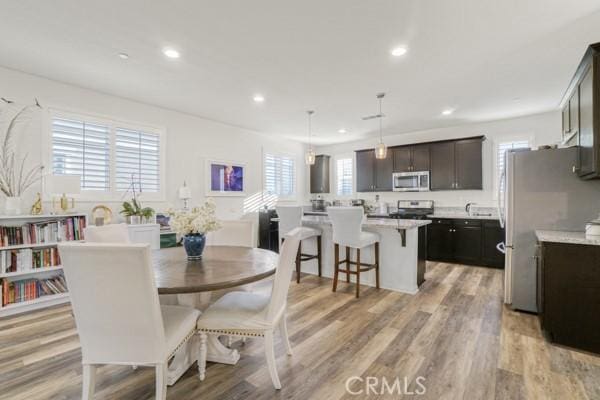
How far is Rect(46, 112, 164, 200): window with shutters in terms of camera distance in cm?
350

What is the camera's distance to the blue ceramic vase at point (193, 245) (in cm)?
215

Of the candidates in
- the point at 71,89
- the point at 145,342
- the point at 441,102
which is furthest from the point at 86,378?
the point at 441,102

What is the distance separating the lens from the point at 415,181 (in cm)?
584

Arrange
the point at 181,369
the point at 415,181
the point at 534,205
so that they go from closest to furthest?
the point at 181,369 < the point at 534,205 < the point at 415,181

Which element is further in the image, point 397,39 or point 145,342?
point 397,39

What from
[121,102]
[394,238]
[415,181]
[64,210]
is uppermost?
[121,102]

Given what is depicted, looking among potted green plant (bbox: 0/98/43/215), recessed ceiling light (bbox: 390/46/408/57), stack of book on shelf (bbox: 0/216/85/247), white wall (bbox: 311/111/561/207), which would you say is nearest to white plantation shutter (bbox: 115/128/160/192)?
stack of book on shelf (bbox: 0/216/85/247)

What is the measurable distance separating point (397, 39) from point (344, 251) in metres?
2.77

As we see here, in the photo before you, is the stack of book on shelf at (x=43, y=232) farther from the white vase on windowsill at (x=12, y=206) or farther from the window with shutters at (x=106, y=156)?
the window with shutters at (x=106, y=156)

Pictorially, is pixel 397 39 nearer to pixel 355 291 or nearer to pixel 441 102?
pixel 441 102

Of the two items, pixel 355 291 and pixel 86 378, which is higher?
pixel 86 378

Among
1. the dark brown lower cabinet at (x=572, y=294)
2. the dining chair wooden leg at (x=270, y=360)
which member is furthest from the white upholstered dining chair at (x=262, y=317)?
the dark brown lower cabinet at (x=572, y=294)

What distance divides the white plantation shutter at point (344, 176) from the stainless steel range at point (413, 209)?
4.73ft

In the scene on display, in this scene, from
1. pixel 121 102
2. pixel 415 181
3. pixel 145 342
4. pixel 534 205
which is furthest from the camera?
pixel 415 181
